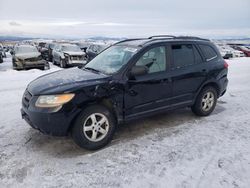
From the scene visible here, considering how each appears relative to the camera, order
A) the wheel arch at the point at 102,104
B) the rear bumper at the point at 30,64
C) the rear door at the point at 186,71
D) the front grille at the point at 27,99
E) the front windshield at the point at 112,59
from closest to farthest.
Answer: the wheel arch at the point at 102,104 < the front grille at the point at 27,99 < the front windshield at the point at 112,59 < the rear door at the point at 186,71 < the rear bumper at the point at 30,64

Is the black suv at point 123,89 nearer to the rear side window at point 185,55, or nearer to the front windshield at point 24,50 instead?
the rear side window at point 185,55

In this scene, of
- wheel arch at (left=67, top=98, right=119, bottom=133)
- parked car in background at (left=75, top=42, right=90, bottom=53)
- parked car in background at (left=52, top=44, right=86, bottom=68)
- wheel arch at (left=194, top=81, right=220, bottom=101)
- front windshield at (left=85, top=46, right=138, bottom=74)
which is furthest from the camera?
parked car in background at (left=75, top=42, right=90, bottom=53)

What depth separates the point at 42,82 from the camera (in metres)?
3.99

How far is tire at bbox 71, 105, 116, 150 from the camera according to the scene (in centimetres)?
356

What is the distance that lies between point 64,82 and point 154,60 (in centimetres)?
165

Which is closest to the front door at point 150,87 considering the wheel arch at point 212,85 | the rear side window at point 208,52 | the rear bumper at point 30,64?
the wheel arch at point 212,85

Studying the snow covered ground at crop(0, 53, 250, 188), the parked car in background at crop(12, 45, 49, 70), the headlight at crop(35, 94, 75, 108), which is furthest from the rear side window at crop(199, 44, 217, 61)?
the parked car in background at crop(12, 45, 49, 70)

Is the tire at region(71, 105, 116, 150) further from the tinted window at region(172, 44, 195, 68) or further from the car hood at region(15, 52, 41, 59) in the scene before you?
the car hood at region(15, 52, 41, 59)

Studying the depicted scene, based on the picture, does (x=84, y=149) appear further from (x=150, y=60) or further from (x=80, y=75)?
(x=150, y=60)

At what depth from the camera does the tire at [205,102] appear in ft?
16.8

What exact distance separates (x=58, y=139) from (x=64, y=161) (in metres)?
0.74

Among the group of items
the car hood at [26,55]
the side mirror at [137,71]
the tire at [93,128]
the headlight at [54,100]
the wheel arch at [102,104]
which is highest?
the side mirror at [137,71]

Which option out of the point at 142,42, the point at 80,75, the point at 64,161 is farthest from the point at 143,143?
the point at 142,42

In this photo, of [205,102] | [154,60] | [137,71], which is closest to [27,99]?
[137,71]
